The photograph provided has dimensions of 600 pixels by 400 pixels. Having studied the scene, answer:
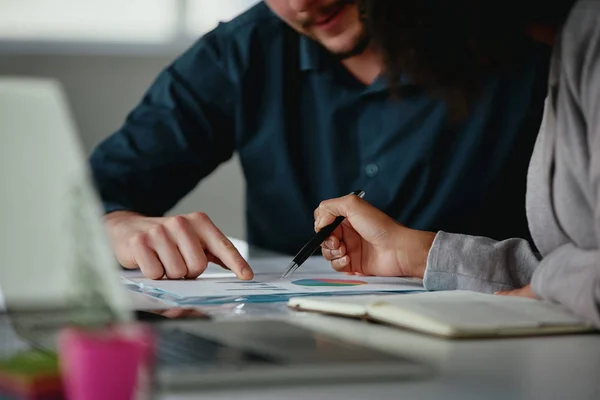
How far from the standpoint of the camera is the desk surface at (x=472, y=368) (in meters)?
0.55

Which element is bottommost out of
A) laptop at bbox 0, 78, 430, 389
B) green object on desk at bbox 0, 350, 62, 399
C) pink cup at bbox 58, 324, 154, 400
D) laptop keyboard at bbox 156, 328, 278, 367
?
laptop keyboard at bbox 156, 328, 278, 367

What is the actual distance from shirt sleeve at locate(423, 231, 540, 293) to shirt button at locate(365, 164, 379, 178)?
599 millimetres

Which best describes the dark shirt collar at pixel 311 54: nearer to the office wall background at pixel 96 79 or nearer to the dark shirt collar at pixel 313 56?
the dark shirt collar at pixel 313 56

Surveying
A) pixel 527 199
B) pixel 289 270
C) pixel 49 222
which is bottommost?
pixel 289 270

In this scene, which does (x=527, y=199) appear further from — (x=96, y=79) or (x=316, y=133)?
(x=96, y=79)

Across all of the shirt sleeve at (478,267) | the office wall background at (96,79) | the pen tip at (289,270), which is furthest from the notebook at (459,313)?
the office wall background at (96,79)

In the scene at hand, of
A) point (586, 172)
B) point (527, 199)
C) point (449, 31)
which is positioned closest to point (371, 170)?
point (449, 31)

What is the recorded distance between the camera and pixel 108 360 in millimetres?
376

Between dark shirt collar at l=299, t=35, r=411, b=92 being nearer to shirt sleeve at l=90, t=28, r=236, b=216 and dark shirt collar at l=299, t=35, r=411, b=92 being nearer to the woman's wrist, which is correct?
shirt sleeve at l=90, t=28, r=236, b=216

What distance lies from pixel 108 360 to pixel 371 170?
131 centimetres

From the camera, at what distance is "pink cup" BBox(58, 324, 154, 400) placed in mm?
373

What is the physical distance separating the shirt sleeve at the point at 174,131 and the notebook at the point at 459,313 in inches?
33.9

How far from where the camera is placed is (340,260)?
122cm

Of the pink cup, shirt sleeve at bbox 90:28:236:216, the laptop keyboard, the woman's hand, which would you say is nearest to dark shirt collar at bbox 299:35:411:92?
shirt sleeve at bbox 90:28:236:216
